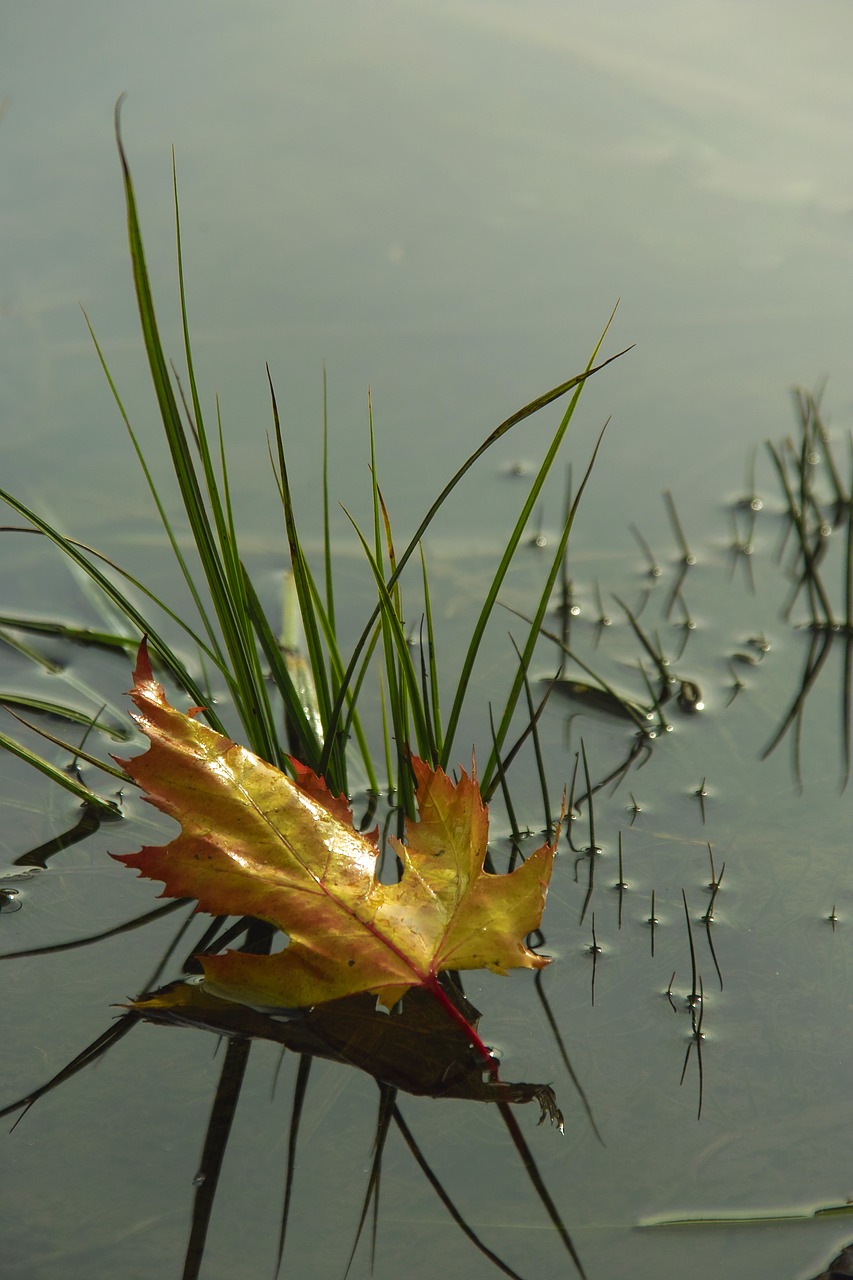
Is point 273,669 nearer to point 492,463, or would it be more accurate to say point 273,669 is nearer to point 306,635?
point 306,635

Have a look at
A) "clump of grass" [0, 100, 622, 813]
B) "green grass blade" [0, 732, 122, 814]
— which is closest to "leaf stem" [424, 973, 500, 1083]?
"clump of grass" [0, 100, 622, 813]

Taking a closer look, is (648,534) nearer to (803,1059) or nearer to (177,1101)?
(803,1059)

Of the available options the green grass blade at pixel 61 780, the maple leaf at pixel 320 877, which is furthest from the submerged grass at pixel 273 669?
the maple leaf at pixel 320 877

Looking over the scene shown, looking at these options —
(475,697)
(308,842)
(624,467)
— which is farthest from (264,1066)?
(624,467)

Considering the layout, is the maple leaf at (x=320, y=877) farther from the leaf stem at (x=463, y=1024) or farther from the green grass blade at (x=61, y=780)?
the green grass blade at (x=61, y=780)

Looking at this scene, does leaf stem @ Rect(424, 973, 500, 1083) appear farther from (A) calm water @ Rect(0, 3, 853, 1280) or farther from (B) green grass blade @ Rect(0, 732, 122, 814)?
(B) green grass blade @ Rect(0, 732, 122, 814)
